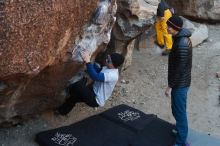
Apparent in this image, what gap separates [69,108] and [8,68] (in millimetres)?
2136

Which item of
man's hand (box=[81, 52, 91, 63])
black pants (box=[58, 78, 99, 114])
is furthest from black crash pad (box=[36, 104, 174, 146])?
man's hand (box=[81, 52, 91, 63])

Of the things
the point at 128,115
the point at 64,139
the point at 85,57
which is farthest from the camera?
the point at 128,115

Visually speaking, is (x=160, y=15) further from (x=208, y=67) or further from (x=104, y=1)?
(x=104, y=1)

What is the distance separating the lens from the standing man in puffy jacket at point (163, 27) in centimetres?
871

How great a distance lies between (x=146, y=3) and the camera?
7656 mm

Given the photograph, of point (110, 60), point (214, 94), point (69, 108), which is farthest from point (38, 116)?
point (214, 94)

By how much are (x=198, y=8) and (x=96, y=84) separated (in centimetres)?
603

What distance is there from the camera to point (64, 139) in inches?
236

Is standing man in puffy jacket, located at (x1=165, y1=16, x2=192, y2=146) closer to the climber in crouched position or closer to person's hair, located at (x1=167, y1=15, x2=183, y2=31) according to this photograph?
person's hair, located at (x1=167, y1=15, x2=183, y2=31)

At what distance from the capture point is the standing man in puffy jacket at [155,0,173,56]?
871 cm

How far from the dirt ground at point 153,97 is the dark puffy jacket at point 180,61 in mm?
1390

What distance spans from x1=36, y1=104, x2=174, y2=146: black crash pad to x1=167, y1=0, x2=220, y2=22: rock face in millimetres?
5196

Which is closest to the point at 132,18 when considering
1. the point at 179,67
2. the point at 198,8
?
the point at 179,67

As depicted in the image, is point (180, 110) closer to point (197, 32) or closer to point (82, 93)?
point (82, 93)
